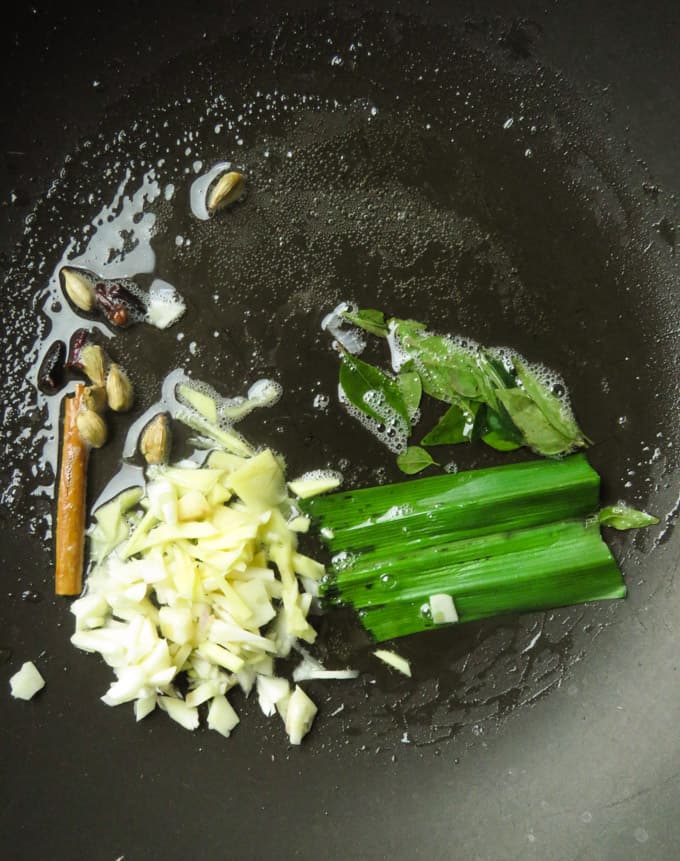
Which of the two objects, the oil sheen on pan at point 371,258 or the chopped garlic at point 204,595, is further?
the oil sheen on pan at point 371,258

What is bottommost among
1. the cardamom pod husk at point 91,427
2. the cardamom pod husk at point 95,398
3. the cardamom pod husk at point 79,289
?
the cardamom pod husk at point 91,427

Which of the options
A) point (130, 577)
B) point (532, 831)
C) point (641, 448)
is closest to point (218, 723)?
point (130, 577)

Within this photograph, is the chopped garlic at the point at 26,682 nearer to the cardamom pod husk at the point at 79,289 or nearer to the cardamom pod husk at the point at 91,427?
the cardamom pod husk at the point at 91,427

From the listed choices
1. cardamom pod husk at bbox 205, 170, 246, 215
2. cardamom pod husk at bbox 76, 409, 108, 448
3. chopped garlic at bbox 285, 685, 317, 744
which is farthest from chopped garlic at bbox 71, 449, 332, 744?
cardamom pod husk at bbox 205, 170, 246, 215

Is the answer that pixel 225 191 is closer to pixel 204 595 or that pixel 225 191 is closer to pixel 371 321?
pixel 371 321

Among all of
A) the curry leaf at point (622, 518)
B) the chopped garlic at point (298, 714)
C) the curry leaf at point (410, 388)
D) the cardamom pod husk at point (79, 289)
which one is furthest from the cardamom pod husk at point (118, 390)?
the curry leaf at point (622, 518)

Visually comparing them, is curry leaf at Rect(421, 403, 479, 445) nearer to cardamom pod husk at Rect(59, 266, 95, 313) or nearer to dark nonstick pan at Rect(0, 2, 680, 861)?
dark nonstick pan at Rect(0, 2, 680, 861)

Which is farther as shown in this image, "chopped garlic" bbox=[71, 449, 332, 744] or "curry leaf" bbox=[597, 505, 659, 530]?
"curry leaf" bbox=[597, 505, 659, 530]

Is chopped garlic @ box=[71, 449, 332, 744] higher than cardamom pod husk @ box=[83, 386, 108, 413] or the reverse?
the reverse
